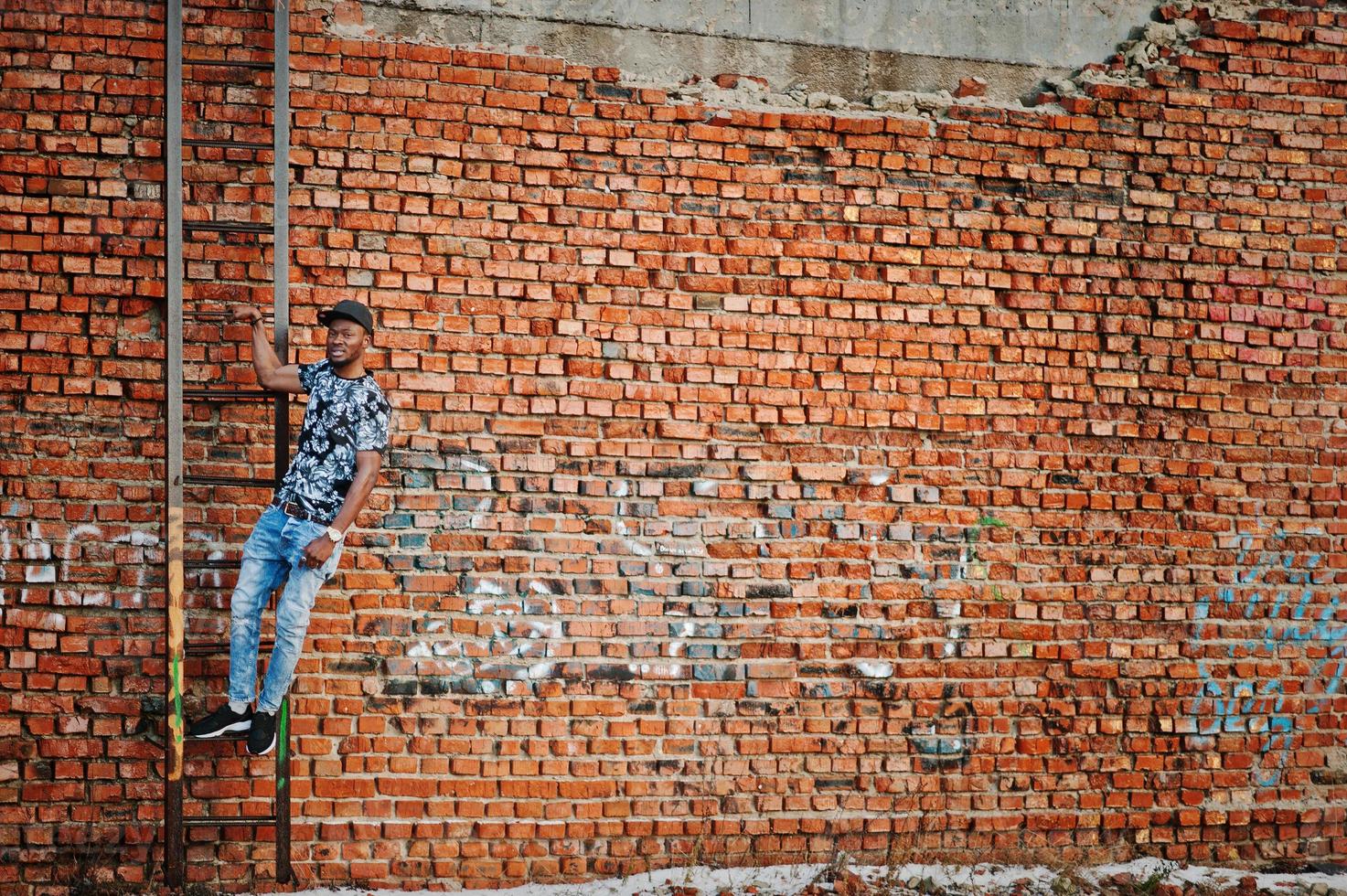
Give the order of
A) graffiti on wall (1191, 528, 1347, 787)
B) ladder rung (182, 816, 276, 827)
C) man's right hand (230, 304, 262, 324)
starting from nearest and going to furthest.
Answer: man's right hand (230, 304, 262, 324) < ladder rung (182, 816, 276, 827) < graffiti on wall (1191, 528, 1347, 787)

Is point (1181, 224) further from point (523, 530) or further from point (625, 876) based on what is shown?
point (625, 876)

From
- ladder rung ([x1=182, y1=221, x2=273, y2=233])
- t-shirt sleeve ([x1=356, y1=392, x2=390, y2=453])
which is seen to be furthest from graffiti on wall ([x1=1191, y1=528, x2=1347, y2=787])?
ladder rung ([x1=182, y1=221, x2=273, y2=233])

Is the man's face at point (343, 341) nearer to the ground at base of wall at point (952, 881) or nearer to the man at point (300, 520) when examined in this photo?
the man at point (300, 520)

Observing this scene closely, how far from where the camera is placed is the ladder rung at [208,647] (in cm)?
408

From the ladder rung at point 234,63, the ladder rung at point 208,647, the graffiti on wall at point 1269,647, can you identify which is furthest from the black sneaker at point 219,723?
the graffiti on wall at point 1269,647

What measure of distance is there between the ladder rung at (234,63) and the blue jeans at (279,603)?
194cm

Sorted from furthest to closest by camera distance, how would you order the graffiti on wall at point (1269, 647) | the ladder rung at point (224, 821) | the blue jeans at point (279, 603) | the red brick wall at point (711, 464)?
1. the graffiti on wall at point (1269, 647)
2. the red brick wall at point (711, 464)
3. the ladder rung at point (224, 821)
4. the blue jeans at point (279, 603)

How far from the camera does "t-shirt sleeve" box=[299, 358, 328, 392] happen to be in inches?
155

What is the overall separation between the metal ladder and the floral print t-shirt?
326 millimetres

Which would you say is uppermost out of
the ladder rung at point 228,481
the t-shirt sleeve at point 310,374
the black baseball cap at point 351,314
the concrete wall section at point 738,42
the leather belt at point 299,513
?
the concrete wall section at point 738,42

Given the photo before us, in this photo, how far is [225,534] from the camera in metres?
4.18

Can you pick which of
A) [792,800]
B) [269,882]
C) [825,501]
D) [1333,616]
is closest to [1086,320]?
[825,501]

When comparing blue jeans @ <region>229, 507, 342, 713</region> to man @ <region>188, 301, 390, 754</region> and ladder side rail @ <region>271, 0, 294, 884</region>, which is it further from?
ladder side rail @ <region>271, 0, 294, 884</region>

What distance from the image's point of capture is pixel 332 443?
3.84 metres
